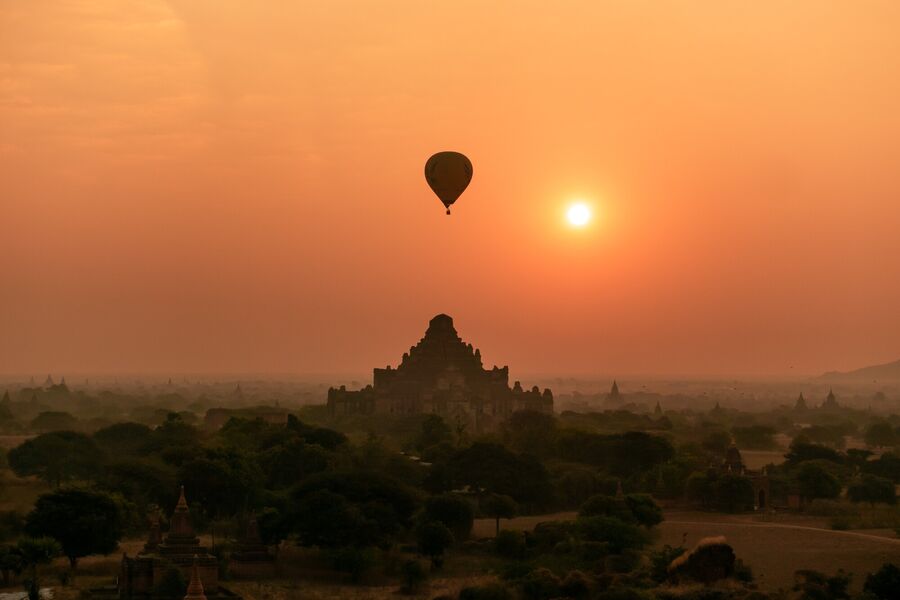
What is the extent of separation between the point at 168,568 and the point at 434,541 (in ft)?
33.2

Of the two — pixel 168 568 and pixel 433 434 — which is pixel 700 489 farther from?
pixel 168 568

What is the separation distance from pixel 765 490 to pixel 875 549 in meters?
15.1

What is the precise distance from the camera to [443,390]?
108750 mm

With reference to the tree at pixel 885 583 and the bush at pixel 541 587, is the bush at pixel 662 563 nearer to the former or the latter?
the bush at pixel 541 587

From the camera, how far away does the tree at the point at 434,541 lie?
165ft

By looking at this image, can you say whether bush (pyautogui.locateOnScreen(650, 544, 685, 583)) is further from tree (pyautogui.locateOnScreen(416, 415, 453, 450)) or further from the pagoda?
tree (pyautogui.locateOnScreen(416, 415, 453, 450))

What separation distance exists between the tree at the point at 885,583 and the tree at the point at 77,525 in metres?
22.2

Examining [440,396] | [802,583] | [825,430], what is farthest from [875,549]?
[825,430]

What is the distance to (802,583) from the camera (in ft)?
145

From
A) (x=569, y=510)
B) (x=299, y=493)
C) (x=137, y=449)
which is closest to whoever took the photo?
(x=299, y=493)

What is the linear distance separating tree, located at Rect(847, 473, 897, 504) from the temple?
32.4 meters

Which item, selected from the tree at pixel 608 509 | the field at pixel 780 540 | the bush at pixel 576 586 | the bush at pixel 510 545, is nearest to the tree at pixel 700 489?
the field at pixel 780 540

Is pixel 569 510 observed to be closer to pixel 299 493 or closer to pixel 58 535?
pixel 299 493

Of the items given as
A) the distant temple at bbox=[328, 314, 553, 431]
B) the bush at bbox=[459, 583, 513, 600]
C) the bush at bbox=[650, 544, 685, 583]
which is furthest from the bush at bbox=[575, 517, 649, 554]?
the distant temple at bbox=[328, 314, 553, 431]
